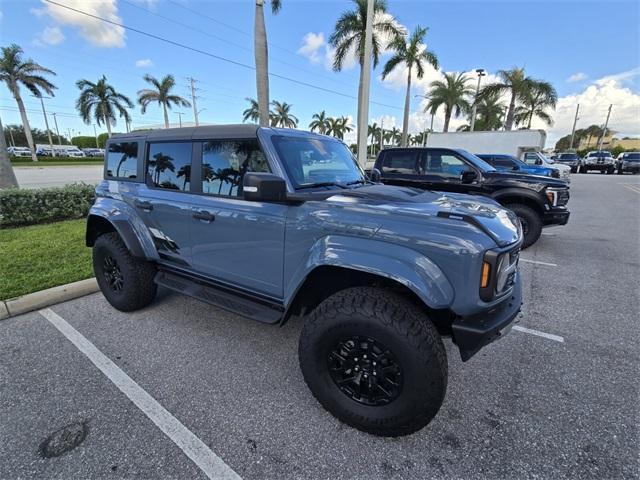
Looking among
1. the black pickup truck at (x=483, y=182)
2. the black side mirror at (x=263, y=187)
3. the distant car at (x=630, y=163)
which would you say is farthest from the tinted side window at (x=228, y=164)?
the distant car at (x=630, y=163)

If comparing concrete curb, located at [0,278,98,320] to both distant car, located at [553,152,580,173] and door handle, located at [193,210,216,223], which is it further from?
distant car, located at [553,152,580,173]

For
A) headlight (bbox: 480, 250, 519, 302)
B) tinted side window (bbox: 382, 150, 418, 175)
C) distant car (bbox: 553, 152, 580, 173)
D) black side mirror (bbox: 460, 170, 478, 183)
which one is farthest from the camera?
A: distant car (bbox: 553, 152, 580, 173)

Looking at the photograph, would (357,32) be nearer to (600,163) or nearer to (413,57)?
(413,57)

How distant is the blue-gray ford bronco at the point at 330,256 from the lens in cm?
184

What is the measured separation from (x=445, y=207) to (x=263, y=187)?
3.97 feet

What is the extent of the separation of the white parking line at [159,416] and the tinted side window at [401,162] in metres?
6.16

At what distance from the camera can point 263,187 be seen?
6.65 feet

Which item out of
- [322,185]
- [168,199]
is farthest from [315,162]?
[168,199]

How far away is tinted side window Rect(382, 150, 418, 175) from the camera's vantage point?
23.2ft

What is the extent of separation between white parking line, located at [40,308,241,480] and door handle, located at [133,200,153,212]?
1.32 m

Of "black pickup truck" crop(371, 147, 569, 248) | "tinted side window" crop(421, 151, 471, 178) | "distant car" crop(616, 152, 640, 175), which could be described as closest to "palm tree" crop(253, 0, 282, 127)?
"black pickup truck" crop(371, 147, 569, 248)

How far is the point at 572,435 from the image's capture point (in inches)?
80.9

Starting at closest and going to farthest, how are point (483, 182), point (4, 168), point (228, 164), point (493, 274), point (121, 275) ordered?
point (493, 274), point (228, 164), point (121, 275), point (483, 182), point (4, 168)

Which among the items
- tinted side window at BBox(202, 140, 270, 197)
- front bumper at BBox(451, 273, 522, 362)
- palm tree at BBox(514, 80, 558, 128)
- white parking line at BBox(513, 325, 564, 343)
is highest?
palm tree at BBox(514, 80, 558, 128)
